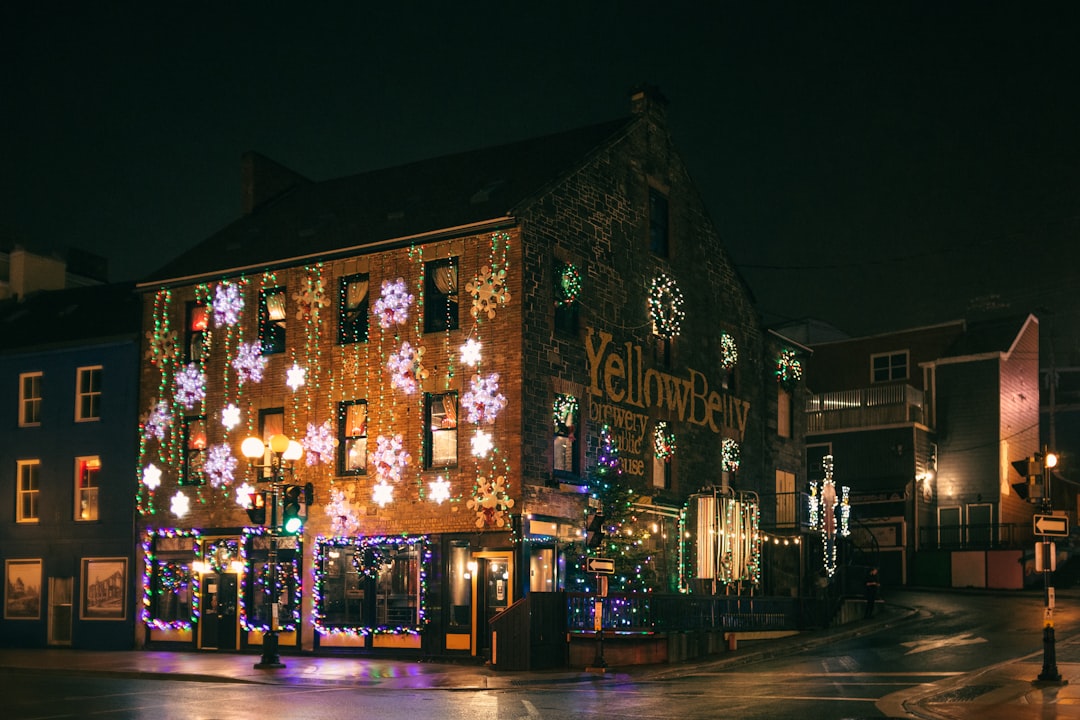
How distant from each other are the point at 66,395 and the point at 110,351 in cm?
190

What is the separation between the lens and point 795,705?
1659 centimetres

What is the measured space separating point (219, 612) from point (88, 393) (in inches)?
297

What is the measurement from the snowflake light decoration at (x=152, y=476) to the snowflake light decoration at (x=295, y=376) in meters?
4.72

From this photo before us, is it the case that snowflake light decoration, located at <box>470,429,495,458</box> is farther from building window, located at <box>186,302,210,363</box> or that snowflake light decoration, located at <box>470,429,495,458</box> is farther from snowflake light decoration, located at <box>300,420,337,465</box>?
building window, located at <box>186,302,210,363</box>

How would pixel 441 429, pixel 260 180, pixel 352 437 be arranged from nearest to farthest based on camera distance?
1. pixel 441 429
2. pixel 352 437
3. pixel 260 180

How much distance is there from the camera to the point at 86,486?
33500 mm

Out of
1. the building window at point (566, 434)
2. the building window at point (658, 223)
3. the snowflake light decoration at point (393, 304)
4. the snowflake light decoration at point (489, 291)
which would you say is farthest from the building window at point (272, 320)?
the building window at point (658, 223)

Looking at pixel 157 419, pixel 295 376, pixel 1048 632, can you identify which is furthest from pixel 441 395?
pixel 1048 632

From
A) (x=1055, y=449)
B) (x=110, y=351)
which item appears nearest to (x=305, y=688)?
(x=110, y=351)

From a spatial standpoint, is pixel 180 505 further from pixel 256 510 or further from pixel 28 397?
pixel 256 510

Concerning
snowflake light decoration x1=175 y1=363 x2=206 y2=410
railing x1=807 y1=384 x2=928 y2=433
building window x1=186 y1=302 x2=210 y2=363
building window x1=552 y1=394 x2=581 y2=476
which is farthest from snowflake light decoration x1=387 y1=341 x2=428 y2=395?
railing x1=807 y1=384 x2=928 y2=433

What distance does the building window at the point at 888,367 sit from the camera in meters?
51.2

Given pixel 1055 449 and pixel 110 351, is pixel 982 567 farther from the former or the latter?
pixel 110 351

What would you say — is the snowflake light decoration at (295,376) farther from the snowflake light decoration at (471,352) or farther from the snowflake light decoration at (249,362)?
the snowflake light decoration at (471,352)
